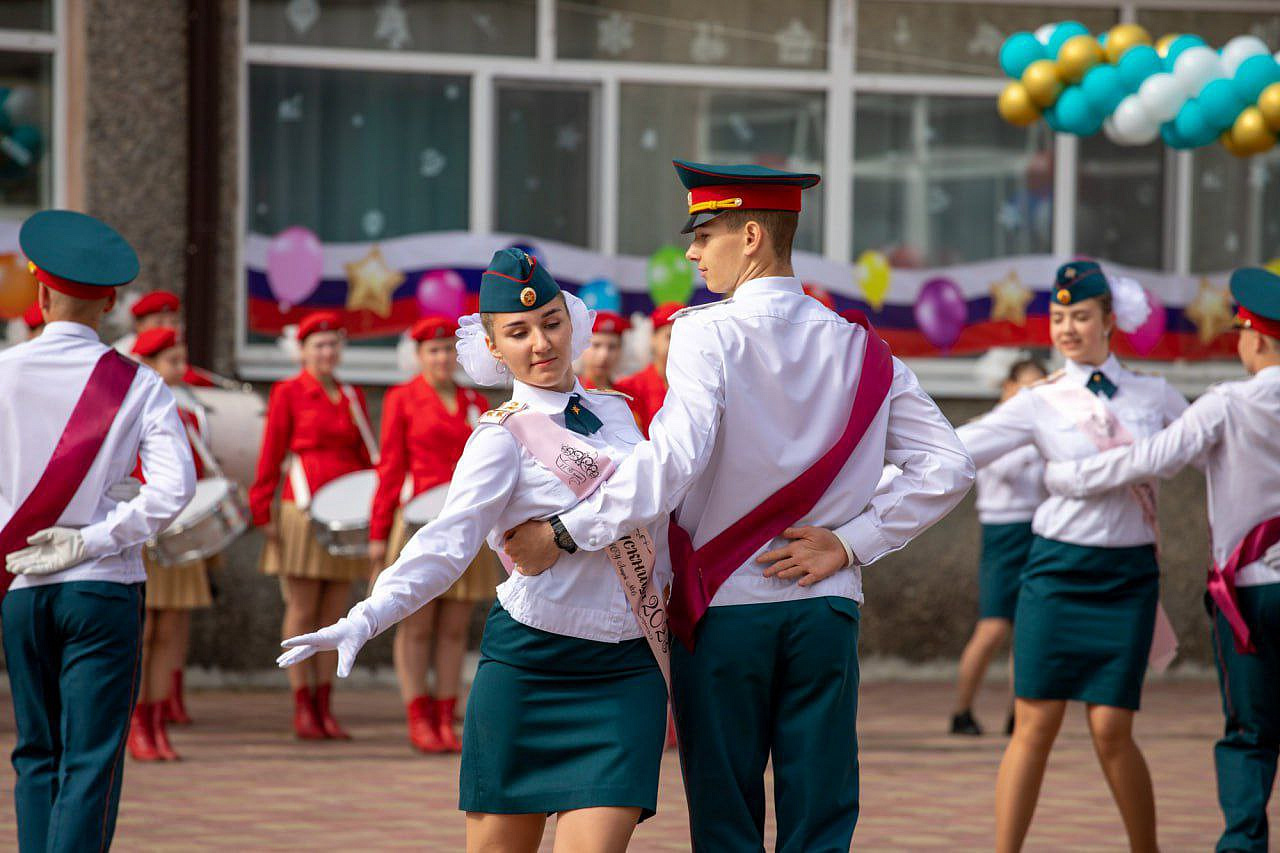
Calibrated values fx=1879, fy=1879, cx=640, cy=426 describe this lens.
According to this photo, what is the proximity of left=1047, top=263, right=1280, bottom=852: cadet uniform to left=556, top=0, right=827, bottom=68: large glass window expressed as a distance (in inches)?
235

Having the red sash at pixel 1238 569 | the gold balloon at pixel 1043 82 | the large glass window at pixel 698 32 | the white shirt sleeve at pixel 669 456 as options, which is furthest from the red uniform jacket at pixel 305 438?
the white shirt sleeve at pixel 669 456

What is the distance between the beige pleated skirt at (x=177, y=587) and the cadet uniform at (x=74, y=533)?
11.4ft

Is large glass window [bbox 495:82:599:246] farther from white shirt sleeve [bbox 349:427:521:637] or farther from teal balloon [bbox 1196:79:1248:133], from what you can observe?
white shirt sleeve [bbox 349:427:521:637]

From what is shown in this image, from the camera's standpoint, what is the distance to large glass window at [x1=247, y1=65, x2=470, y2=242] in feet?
36.0

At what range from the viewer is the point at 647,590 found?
3.96 metres

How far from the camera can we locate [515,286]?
4082mm

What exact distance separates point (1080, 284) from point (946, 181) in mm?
5944

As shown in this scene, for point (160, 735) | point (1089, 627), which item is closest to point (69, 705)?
point (1089, 627)

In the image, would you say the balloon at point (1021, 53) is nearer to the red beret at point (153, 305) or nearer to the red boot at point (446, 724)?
the red boot at point (446, 724)

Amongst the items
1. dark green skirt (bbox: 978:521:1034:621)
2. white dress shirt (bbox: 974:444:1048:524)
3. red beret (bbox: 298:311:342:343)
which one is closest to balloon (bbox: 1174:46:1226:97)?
white dress shirt (bbox: 974:444:1048:524)

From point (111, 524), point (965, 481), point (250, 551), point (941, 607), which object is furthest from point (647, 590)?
point (941, 607)

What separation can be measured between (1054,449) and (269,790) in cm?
342

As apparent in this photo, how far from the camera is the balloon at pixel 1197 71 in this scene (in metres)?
8.52

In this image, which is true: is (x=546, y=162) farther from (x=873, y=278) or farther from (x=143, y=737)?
(x=143, y=737)
